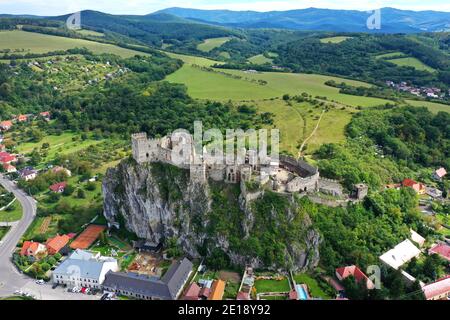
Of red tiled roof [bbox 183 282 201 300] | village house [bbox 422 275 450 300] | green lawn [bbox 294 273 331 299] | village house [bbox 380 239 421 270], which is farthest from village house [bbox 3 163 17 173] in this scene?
village house [bbox 422 275 450 300]

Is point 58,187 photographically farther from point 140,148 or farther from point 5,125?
Result: point 5,125

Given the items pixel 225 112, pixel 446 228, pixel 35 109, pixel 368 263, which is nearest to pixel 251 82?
pixel 225 112

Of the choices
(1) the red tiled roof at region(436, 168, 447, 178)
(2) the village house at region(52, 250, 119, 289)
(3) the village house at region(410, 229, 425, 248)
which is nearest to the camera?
(2) the village house at region(52, 250, 119, 289)

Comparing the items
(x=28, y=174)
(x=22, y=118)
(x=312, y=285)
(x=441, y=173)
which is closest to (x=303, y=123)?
(x=441, y=173)

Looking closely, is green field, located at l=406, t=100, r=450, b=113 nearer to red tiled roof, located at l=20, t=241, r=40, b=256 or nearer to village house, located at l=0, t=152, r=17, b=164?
red tiled roof, located at l=20, t=241, r=40, b=256

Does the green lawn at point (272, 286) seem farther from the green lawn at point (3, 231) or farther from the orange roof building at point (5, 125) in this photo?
the orange roof building at point (5, 125)

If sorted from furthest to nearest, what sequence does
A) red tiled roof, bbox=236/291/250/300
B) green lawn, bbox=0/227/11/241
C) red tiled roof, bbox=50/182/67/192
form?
red tiled roof, bbox=50/182/67/192
green lawn, bbox=0/227/11/241
red tiled roof, bbox=236/291/250/300

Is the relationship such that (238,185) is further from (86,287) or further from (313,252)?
(86,287)
